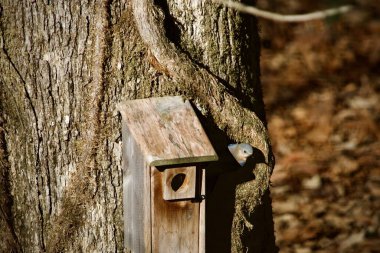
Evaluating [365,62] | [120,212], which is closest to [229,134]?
[120,212]

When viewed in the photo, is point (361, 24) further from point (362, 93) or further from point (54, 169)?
point (54, 169)

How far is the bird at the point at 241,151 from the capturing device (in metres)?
2.42

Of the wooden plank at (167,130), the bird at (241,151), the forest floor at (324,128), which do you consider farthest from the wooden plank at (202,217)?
the forest floor at (324,128)

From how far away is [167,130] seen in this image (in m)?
2.24

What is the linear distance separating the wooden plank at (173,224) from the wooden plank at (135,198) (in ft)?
0.08

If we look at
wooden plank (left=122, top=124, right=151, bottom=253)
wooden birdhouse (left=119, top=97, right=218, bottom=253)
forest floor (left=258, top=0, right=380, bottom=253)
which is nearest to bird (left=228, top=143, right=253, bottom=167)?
wooden birdhouse (left=119, top=97, right=218, bottom=253)

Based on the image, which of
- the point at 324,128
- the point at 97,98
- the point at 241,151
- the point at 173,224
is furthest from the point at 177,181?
the point at 324,128

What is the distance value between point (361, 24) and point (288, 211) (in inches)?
142

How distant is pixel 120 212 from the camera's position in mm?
2537

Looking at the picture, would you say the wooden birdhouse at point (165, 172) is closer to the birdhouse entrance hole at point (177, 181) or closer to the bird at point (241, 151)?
the birdhouse entrance hole at point (177, 181)

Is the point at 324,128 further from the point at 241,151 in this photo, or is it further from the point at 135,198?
the point at 135,198

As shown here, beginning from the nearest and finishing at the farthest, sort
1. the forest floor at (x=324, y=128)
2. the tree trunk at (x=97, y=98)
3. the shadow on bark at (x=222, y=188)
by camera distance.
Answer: the tree trunk at (x=97, y=98)
the shadow on bark at (x=222, y=188)
the forest floor at (x=324, y=128)

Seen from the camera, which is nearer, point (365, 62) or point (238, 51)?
point (238, 51)

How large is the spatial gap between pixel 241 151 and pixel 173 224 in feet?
1.17
